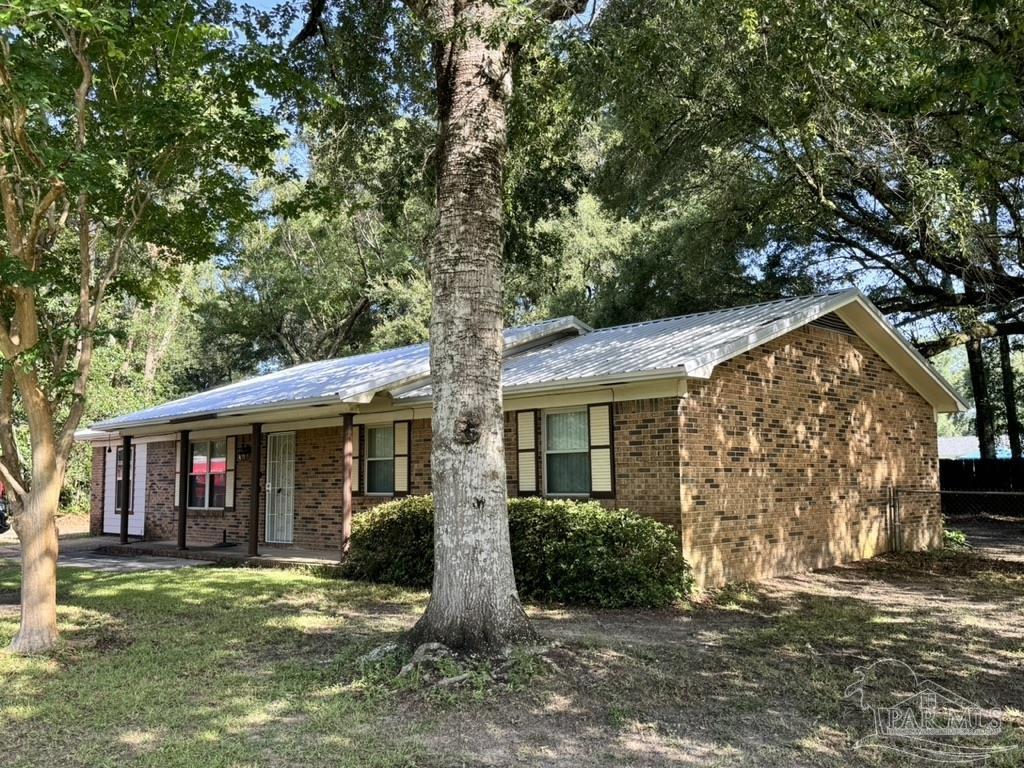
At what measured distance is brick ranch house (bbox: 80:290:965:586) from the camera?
10219 mm

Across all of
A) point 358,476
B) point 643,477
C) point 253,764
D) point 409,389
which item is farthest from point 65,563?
point 253,764

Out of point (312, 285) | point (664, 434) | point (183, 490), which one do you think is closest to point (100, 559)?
point (183, 490)

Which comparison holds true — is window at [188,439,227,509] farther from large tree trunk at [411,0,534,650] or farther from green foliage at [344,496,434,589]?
large tree trunk at [411,0,534,650]

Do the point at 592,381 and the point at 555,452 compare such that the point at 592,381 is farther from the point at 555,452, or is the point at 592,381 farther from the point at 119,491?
the point at 119,491

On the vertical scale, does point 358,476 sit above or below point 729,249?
below

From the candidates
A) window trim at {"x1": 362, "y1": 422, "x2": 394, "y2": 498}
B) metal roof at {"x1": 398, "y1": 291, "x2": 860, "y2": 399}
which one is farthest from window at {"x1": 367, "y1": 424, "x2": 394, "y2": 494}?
metal roof at {"x1": 398, "y1": 291, "x2": 860, "y2": 399}

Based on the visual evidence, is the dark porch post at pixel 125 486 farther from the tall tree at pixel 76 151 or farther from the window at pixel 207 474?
the tall tree at pixel 76 151

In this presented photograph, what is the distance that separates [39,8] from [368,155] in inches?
238

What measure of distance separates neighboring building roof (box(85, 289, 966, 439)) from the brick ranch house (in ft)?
0.15

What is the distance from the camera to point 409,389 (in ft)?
43.1

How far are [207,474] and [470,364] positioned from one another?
12786 millimetres

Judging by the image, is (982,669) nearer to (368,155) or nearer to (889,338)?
(889,338)

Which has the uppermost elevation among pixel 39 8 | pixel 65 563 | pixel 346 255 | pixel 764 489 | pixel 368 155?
pixel 346 255

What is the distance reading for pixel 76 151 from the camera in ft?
22.6
